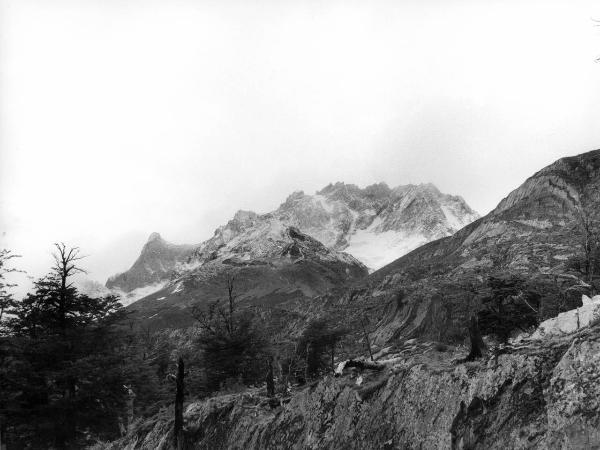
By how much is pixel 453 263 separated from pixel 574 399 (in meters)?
84.4

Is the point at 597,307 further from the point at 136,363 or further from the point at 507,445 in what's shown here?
the point at 136,363

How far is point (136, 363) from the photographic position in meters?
22.9

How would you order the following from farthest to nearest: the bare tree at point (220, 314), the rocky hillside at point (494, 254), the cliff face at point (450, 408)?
the rocky hillside at point (494, 254), the bare tree at point (220, 314), the cliff face at point (450, 408)

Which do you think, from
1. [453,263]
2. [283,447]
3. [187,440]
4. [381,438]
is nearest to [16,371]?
[187,440]

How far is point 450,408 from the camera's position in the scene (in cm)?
879

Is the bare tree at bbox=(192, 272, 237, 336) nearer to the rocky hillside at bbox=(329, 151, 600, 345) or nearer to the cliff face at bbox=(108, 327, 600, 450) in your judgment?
the cliff face at bbox=(108, 327, 600, 450)

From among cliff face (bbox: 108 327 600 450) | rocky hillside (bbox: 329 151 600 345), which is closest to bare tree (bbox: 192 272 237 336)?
cliff face (bbox: 108 327 600 450)

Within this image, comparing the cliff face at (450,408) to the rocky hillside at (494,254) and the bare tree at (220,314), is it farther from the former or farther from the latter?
the rocky hillside at (494,254)

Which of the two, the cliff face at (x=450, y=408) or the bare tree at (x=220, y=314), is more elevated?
the bare tree at (x=220, y=314)

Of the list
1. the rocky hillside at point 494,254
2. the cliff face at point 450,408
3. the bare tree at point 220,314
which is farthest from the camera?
the rocky hillside at point 494,254

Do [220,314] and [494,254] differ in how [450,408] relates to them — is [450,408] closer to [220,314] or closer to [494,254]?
[220,314]

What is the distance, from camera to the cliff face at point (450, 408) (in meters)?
6.70

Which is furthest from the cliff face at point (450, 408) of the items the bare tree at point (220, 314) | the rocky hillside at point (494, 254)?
the rocky hillside at point (494, 254)

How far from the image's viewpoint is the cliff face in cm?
670
